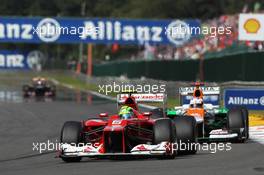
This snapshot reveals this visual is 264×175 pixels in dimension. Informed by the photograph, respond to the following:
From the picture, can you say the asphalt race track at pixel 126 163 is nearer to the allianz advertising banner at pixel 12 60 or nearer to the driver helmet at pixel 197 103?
the driver helmet at pixel 197 103

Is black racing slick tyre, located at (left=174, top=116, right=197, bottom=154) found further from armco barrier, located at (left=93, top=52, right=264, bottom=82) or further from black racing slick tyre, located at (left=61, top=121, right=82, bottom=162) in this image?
armco barrier, located at (left=93, top=52, right=264, bottom=82)

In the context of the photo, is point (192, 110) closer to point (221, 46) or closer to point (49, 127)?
point (49, 127)

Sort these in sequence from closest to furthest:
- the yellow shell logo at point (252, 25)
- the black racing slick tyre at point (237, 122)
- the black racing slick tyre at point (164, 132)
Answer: the black racing slick tyre at point (164, 132) < the black racing slick tyre at point (237, 122) < the yellow shell logo at point (252, 25)

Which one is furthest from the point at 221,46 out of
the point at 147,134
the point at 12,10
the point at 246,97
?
the point at 12,10

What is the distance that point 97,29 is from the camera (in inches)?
2185

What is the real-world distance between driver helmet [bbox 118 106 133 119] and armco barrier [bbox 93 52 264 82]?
14.0 meters

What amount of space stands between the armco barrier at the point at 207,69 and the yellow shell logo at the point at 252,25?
0.88m

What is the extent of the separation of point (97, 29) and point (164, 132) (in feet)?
140

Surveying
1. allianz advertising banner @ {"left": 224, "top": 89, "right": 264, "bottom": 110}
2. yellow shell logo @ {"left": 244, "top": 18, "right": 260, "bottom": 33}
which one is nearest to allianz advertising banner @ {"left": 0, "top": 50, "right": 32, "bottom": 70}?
yellow shell logo @ {"left": 244, "top": 18, "right": 260, "bottom": 33}

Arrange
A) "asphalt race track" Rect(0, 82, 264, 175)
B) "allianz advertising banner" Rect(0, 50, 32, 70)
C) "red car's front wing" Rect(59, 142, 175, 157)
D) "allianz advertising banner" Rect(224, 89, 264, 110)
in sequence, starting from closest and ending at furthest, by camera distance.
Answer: "asphalt race track" Rect(0, 82, 264, 175), "red car's front wing" Rect(59, 142, 175, 157), "allianz advertising banner" Rect(224, 89, 264, 110), "allianz advertising banner" Rect(0, 50, 32, 70)

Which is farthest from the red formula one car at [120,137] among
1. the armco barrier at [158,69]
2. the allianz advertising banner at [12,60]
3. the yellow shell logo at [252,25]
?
the allianz advertising banner at [12,60]

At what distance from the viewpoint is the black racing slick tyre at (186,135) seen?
1389 centimetres

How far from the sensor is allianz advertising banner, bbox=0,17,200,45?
5572 cm

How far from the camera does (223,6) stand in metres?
91.4
